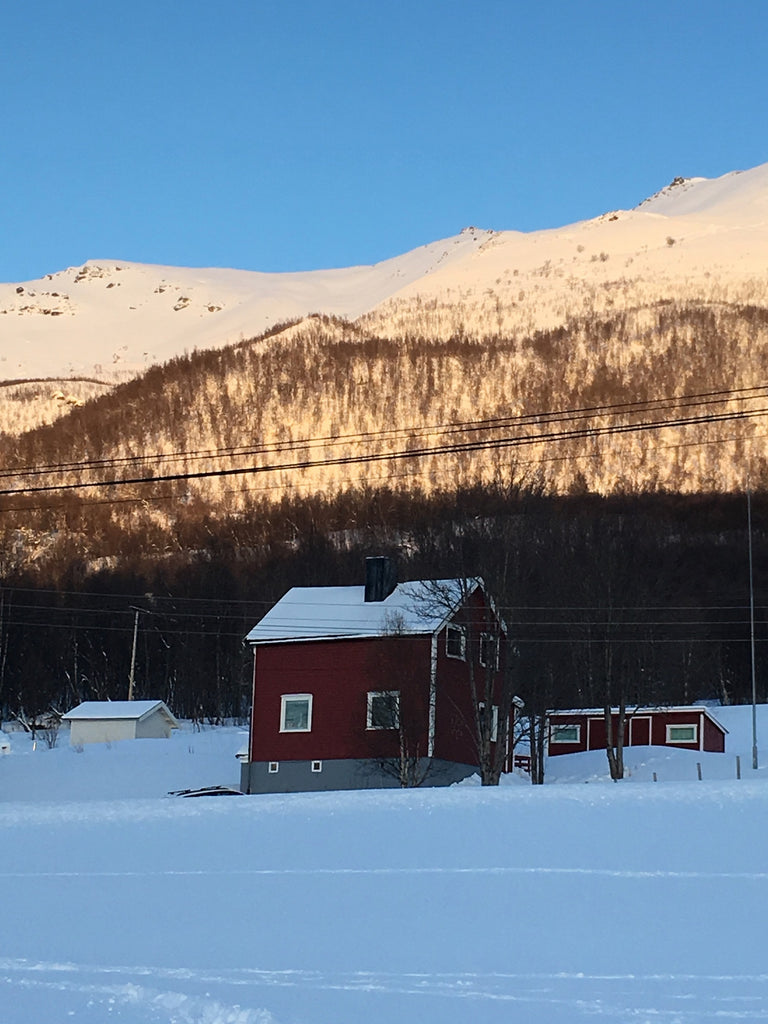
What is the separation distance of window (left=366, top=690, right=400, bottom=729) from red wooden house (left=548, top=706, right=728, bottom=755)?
19.6 metres

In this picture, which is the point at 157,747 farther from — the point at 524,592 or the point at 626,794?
the point at 626,794

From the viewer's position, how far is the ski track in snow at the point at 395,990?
12.0 metres

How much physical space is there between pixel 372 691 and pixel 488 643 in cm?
459

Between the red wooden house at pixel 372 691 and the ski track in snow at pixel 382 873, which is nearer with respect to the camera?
the ski track in snow at pixel 382 873

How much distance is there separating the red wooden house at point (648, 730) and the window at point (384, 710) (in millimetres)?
19583

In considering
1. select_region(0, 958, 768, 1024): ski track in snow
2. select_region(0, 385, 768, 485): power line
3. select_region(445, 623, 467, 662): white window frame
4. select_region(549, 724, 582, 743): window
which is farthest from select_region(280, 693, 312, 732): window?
select_region(0, 958, 768, 1024): ski track in snow

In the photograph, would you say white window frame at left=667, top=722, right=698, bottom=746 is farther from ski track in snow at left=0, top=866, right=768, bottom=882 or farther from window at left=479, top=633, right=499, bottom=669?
ski track in snow at left=0, top=866, right=768, bottom=882

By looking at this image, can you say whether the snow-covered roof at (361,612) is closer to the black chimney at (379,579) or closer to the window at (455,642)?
the black chimney at (379,579)

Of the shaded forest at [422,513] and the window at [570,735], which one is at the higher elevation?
the shaded forest at [422,513]

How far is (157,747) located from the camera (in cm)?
6631

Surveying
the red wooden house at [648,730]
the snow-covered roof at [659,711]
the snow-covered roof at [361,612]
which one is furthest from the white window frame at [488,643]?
the snow-covered roof at [659,711]

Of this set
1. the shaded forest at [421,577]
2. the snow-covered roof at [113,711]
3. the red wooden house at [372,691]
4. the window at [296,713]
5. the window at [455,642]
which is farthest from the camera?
the snow-covered roof at [113,711]

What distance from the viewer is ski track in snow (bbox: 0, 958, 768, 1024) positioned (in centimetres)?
1197

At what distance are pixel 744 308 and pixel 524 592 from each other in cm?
14702
